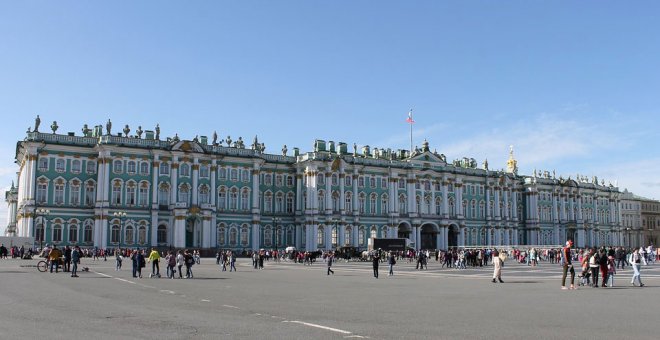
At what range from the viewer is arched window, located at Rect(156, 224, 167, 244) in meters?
84.4

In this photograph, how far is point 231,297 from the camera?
23781 millimetres

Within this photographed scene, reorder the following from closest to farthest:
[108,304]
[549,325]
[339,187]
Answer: [549,325]
[108,304]
[339,187]

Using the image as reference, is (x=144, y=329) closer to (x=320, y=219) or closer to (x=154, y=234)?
(x=154, y=234)

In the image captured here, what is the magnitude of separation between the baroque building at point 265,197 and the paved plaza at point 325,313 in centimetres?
5585

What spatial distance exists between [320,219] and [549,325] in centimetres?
8144

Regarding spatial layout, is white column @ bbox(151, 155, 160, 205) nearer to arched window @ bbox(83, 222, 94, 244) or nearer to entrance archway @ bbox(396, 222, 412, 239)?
arched window @ bbox(83, 222, 94, 244)

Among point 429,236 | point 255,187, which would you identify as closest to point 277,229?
point 255,187

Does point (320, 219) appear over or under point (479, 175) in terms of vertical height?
under

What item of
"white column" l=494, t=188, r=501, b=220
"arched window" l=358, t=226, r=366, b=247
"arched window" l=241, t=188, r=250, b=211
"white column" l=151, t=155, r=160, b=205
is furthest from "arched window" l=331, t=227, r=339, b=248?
"white column" l=494, t=188, r=501, b=220

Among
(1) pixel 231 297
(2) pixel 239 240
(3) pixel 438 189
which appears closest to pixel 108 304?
(1) pixel 231 297

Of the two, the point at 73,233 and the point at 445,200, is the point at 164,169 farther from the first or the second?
the point at 445,200

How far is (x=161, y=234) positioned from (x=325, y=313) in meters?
70.3

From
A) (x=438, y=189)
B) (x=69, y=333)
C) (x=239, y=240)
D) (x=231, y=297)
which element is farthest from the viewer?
(x=438, y=189)

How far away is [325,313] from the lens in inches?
717
